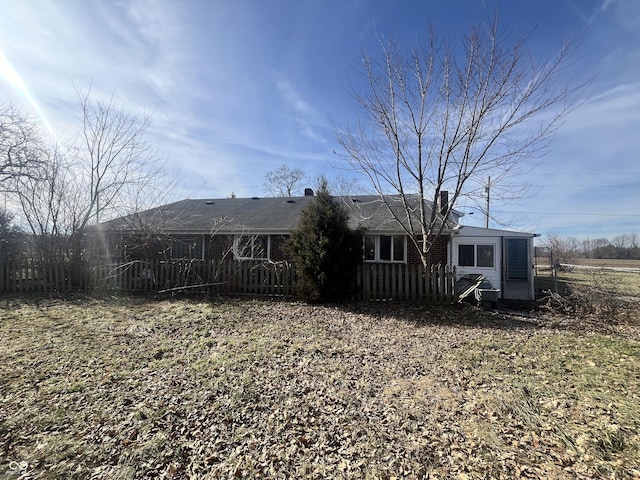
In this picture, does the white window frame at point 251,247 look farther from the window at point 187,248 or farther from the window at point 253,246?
the window at point 187,248

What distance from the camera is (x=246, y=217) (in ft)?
49.6

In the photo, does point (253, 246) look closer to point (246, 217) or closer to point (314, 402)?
point (246, 217)

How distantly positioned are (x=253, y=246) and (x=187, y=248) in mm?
3458

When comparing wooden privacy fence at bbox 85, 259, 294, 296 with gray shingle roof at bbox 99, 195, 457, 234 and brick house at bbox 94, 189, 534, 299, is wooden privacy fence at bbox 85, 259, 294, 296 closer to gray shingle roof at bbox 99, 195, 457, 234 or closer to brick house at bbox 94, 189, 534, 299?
brick house at bbox 94, 189, 534, 299

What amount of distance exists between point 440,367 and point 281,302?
569 cm

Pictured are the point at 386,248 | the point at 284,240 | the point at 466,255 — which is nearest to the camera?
the point at 284,240

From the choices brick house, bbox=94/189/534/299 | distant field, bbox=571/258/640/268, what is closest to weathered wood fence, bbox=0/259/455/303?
brick house, bbox=94/189/534/299

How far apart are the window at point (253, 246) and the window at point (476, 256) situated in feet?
27.2

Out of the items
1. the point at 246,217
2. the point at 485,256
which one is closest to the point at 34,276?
the point at 246,217

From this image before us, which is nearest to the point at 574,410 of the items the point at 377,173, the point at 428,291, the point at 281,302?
the point at 428,291

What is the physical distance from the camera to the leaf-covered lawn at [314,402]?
2.79m

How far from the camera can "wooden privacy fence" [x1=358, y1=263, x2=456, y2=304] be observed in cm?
921

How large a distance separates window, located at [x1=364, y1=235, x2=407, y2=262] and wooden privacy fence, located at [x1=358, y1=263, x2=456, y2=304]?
306cm

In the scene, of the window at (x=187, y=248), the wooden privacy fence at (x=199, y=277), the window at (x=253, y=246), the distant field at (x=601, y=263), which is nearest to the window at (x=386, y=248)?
the wooden privacy fence at (x=199, y=277)
